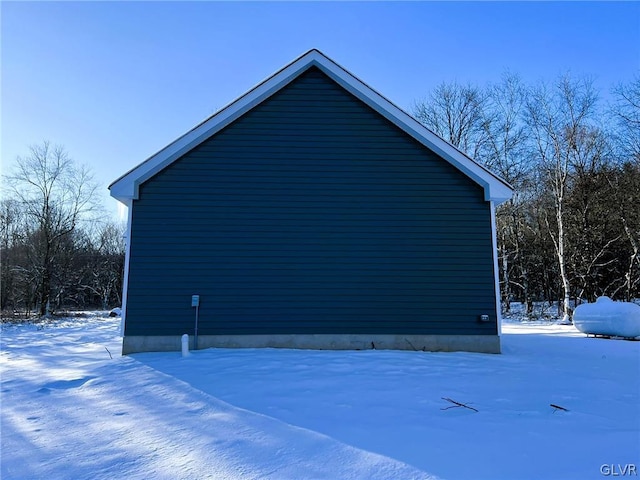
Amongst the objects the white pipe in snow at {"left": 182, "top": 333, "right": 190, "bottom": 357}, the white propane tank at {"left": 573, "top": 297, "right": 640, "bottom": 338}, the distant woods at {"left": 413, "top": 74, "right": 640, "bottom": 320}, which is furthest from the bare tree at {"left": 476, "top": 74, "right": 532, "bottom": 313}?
the white pipe in snow at {"left": 182, "top": 333, "right": 190, "bottom": 357}

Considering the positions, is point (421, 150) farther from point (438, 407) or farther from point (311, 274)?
point (438, 407)

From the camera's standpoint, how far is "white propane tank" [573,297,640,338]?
9.48m

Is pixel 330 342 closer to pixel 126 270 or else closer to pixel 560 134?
pixel 126 270

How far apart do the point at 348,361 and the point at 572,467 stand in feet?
12.4

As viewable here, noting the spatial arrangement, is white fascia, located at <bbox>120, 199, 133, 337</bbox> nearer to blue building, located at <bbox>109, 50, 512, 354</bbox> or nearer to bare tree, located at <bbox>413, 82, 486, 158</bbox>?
blue building, located at <bbox>109, 50, 512, 354</bbox>

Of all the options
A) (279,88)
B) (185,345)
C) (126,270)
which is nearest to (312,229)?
(279,88)

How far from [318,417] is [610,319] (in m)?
9.61

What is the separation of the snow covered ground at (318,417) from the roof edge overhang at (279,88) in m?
3.46

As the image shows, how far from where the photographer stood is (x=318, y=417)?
12.4 ft

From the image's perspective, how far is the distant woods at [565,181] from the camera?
17.7 metres

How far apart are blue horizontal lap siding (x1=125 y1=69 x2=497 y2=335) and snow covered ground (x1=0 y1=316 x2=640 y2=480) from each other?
109 cm

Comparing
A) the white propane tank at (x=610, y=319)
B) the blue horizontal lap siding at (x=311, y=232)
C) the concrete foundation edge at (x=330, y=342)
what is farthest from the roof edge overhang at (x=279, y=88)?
the white propane tank at (x=610, y=319)

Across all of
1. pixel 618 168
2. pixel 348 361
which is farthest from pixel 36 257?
pixel 618 168

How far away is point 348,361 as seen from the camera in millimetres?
6270
